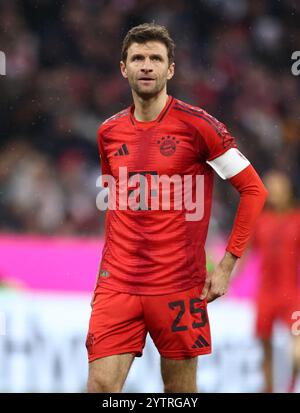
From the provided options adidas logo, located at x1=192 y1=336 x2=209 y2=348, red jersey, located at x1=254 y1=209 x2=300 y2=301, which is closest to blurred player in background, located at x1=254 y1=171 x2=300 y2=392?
red jersey, located at x1=254 y1=209 x2=300 y2=301

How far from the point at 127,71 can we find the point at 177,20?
705 cm

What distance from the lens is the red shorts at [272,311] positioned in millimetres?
8156

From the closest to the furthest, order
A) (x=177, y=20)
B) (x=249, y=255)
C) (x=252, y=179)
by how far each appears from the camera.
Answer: (x=252, y=179), (x=249, y=255), (x=177, y=20)

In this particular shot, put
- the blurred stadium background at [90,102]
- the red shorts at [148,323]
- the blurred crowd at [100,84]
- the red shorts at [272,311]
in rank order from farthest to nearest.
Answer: the blurred crowd at [100,84]
the blurred stadium background at [90,102]
the red shorts at [272,311]
the red shorts at [148,323]

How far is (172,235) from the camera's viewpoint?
4.75 meters

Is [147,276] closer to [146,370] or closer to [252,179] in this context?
[252,179]

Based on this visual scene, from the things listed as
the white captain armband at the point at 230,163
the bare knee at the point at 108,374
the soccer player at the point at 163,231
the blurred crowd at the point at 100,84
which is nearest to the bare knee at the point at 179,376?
the soccer player at the point at 163,231

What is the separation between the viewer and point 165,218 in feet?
15.5

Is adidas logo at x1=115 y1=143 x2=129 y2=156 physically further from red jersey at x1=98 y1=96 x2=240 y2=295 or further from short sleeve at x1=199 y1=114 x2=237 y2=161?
short sleeve at x1=199 y1=114 x2=237 y2=161

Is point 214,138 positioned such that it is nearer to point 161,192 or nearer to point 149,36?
point 161,192

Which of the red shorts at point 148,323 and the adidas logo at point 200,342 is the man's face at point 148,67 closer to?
the red shorts at point 148,323

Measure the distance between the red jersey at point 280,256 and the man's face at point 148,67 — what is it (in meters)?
3.75

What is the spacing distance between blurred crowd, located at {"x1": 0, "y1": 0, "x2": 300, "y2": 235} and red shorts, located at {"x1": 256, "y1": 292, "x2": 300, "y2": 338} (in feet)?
6.42
